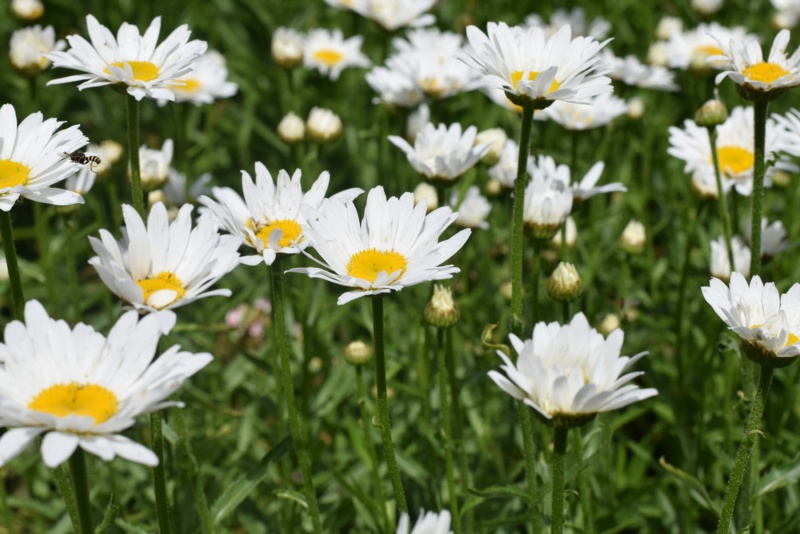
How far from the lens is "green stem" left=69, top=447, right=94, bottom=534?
157 cm

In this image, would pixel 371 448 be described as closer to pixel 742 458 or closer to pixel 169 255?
pixel 169 255

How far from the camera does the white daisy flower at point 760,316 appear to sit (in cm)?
192

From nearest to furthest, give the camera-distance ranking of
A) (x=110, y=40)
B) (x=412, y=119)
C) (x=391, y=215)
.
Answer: (x=391, y=215) → (x=110, y=40) → (x=412, y=119)

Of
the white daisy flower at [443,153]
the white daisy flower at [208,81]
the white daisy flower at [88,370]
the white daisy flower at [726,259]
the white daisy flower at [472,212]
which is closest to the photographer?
the white daisy flower at [88,370]

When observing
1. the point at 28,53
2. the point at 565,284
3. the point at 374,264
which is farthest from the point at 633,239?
the point at 28,53

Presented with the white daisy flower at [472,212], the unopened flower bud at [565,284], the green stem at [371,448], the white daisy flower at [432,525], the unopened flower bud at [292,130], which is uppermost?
the unopened flower bud at [292,130]

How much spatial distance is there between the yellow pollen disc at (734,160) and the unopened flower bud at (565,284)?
1.20 meters

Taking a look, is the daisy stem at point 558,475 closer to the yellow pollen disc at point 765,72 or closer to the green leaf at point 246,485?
the green leaf at point 246,485

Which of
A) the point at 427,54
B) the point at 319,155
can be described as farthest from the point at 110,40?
the point at 427,54

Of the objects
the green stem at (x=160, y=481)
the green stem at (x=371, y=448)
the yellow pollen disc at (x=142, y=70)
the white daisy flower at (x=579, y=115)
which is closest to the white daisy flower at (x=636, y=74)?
the white daisy flower at (x=579, y=115)

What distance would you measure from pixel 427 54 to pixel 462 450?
194 cm

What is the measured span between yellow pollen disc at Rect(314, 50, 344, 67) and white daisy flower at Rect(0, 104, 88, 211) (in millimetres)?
2656

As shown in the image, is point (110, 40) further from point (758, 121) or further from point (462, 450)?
point (758, 121)

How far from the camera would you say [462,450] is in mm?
2758
